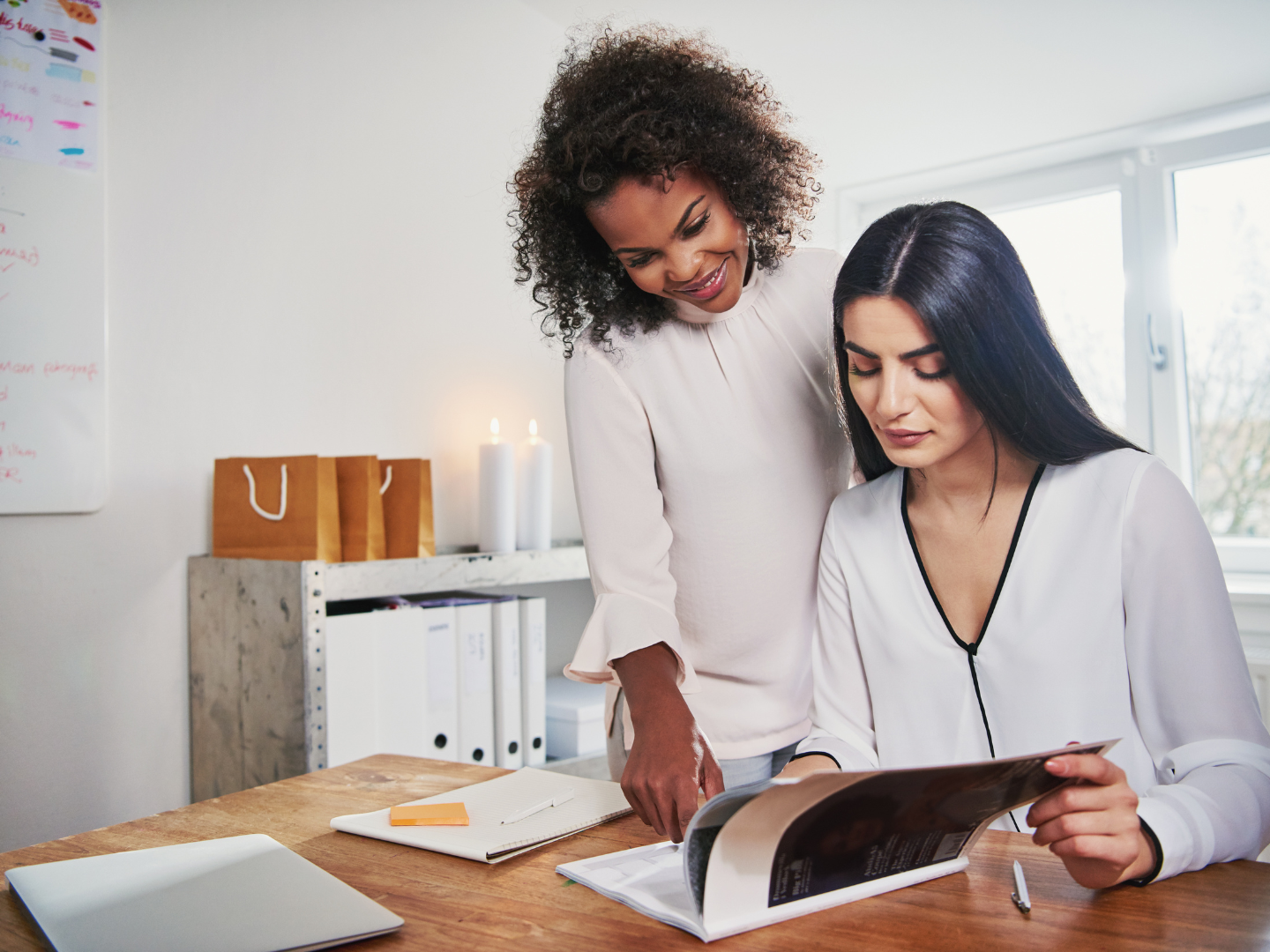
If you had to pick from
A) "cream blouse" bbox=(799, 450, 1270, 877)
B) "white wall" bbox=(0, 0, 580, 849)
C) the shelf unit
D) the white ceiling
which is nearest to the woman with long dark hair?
"cream blouse" bbox=(799, 450, 1270, 877)

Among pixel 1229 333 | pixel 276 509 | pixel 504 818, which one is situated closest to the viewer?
pixel 504 818

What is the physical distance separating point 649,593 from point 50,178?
1289mm

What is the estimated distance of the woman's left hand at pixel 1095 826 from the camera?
2.07 ft

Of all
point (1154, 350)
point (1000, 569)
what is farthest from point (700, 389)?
point (1154, 350)

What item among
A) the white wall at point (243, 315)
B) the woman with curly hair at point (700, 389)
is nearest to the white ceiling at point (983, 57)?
the white wall at point (243, 315)

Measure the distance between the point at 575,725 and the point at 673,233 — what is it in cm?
138

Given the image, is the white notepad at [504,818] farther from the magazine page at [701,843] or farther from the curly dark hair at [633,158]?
the curly dark hair at [633,158]

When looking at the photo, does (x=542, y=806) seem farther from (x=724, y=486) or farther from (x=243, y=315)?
(x=243, y=315)

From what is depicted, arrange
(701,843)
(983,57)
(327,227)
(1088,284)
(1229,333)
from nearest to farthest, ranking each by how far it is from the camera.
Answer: (701,843), (327,227), (983,57), (1229,333), (1088,284)

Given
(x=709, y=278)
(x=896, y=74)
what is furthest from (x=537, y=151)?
(x=896, y=74)

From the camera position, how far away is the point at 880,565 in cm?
101

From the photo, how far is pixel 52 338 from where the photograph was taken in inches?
61.3

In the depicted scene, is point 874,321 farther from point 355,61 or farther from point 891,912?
point 355,61

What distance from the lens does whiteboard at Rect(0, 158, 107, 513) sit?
4.98 ft
